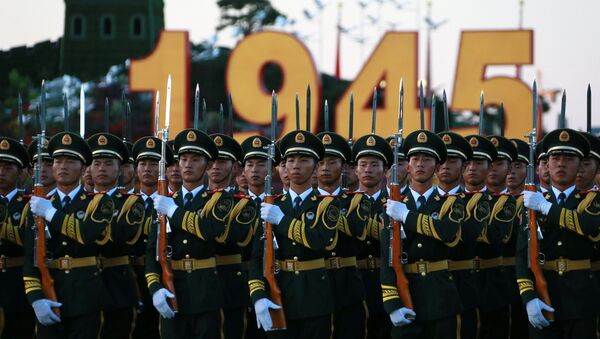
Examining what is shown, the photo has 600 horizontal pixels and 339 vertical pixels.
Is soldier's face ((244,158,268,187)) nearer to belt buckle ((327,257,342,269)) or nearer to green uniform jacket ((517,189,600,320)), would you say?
belt buckle ((327,257,342,269))

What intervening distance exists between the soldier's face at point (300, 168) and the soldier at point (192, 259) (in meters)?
0.69

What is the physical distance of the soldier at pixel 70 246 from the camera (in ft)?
37.0

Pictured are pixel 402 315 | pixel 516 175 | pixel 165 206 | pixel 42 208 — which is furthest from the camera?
pixel 516 175

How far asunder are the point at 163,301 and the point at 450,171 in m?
2.87

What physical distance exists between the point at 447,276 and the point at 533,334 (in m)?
0.94

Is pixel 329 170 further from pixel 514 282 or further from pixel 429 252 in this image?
pixel 514 282

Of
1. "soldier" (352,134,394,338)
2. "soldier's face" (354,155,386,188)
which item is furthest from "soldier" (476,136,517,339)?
"soldier's face" (354,155,386,188)

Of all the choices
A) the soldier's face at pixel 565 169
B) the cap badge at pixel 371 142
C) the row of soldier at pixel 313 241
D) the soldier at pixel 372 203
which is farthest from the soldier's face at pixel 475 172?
the soldier's face at pixel 565 169

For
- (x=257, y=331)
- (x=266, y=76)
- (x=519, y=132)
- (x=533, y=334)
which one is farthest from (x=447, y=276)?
(x=266, y=76)

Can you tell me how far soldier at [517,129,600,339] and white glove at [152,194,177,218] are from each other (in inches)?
125

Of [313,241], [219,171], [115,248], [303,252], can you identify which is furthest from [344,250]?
[115,248]

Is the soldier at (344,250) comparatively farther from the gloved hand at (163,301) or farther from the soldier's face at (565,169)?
the soldier's face at (565,169)

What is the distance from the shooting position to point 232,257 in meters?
12.0

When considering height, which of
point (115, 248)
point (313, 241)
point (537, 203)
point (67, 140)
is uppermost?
point (67, 140)
